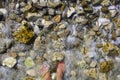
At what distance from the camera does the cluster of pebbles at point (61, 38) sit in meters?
1.82

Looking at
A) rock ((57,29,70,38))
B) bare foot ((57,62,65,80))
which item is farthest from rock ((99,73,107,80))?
rock ((57,29,70,38))

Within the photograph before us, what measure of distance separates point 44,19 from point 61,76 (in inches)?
15.1

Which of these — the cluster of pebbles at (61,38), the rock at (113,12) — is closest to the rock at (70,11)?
the cluster of pebbles at (61,38)

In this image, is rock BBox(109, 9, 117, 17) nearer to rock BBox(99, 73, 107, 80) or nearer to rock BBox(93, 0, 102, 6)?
rock BBox(93, 0, 102, 6)

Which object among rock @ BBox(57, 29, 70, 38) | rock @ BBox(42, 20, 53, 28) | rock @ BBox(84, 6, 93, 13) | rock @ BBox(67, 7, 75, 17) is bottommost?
rock @ BBox(57, 29, 70, 38)

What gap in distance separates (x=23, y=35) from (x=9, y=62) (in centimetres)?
19

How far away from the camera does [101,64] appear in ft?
5.98

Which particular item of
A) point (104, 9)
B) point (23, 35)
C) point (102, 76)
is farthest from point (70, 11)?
point (102, 76)

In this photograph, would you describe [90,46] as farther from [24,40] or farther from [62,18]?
[24,40]

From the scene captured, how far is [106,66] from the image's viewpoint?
1812mm

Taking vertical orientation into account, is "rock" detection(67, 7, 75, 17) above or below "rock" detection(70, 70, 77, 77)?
above

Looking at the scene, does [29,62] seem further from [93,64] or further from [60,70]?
[93,64]

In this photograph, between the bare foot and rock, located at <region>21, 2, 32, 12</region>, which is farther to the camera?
rock, located at <region>21, 2, 32, 12</region>

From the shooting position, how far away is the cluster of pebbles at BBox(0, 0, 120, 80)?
5.96ft
